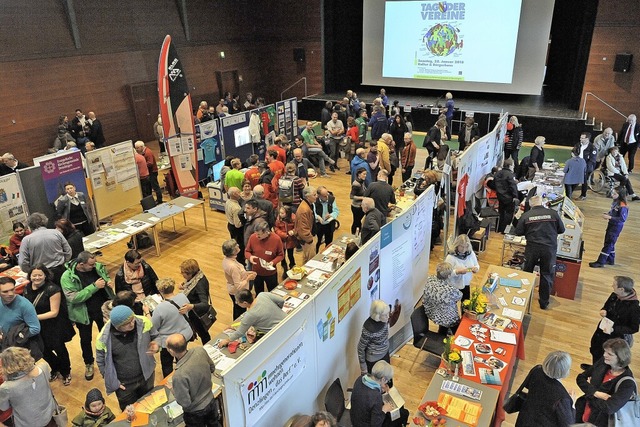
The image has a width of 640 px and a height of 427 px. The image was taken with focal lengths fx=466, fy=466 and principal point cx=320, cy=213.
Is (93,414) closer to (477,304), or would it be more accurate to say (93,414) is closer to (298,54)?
(477,304)

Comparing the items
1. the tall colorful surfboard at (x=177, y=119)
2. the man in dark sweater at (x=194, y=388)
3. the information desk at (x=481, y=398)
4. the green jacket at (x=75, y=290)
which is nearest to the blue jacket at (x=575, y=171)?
the information desk at (x=481, y=398)

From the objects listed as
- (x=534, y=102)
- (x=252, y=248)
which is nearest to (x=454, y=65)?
(x=534, y=102)

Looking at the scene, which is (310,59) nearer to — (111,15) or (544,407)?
(111,15)

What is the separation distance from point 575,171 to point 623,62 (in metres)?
6.15

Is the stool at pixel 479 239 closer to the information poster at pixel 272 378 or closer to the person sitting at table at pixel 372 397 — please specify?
the person sitting at table at pixel 372 397

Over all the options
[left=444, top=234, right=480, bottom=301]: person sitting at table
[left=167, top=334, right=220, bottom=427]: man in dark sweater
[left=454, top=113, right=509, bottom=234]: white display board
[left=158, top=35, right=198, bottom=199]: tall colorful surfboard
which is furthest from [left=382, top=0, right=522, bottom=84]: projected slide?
[left=167, top=334, right=220, bottom=427]: man in dark sweater

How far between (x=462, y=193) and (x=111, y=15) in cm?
1170

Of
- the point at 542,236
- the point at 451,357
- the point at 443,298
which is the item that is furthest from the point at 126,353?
the point at 542,236

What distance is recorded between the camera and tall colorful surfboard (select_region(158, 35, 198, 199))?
8438 mm

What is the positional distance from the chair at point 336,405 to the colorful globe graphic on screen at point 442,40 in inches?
548

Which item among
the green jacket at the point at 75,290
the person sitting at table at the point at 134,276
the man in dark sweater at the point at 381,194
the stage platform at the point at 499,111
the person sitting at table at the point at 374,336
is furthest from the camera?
the stage platform at the point at 499,111

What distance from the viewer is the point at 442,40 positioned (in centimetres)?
1556

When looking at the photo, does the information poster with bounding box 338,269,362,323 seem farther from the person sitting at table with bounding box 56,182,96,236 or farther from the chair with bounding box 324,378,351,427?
the person sitting at table with bounding box 56,182,96,236

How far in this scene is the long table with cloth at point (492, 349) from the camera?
3904mm
